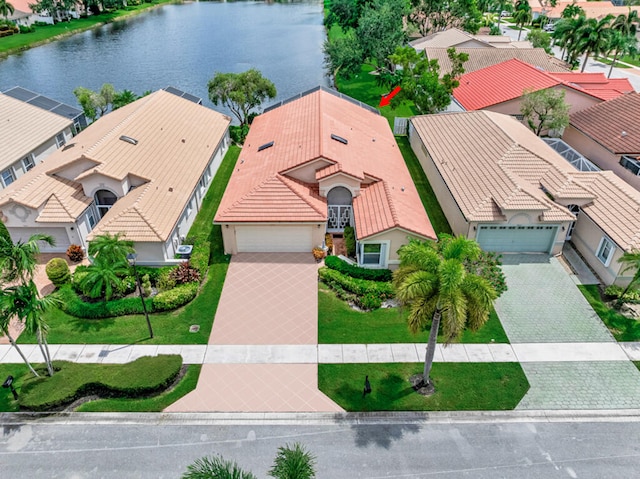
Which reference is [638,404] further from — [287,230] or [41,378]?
[41,378]

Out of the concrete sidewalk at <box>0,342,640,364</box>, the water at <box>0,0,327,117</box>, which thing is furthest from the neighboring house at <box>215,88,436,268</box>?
the water at <box>0,0,327,117</box>

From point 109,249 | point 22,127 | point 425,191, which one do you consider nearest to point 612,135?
point 425,191

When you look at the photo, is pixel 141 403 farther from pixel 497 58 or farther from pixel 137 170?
pixel 497 58

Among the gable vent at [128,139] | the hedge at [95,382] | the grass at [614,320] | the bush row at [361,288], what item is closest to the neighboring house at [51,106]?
the gable vent at [128,139]

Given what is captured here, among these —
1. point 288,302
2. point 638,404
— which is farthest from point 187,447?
point 638,404

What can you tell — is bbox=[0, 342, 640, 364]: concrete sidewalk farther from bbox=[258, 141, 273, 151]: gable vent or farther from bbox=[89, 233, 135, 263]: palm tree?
bbox=[258, 141, 273, 151]: gable vent

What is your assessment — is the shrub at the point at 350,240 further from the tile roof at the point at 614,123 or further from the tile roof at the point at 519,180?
the tile roof at the point at 614,123
